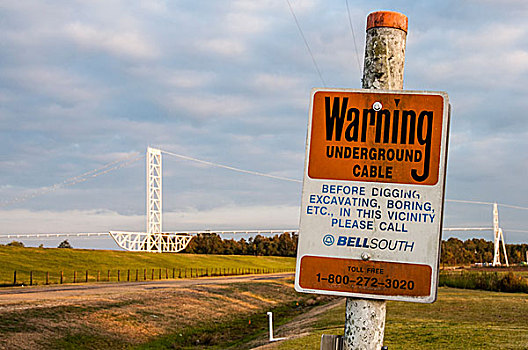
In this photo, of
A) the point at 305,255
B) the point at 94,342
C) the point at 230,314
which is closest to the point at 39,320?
the point at 94,342

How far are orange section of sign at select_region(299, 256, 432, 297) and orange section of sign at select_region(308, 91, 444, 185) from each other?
52cm

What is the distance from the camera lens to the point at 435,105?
155 inches

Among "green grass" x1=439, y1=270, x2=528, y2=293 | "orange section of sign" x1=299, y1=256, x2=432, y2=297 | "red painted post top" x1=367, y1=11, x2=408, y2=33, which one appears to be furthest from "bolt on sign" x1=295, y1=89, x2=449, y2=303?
"green grass" x1=439, y1=270, x2=528, y2=293

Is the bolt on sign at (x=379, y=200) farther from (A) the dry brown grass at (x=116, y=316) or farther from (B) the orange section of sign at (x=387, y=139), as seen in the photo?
(A) the dry brown grass at (x=116, y=316)

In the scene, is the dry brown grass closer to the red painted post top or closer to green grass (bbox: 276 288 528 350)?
green grass (bbox: 276 288 528 350)

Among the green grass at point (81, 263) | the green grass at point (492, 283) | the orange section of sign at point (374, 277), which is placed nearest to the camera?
the orange section of sign at point (374, 277)

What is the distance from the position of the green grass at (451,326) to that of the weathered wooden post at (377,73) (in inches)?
501

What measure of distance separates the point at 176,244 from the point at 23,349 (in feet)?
324

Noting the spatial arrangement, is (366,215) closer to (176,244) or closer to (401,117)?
(401,117)

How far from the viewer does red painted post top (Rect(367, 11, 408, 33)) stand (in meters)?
3.99

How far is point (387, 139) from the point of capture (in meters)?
3.92

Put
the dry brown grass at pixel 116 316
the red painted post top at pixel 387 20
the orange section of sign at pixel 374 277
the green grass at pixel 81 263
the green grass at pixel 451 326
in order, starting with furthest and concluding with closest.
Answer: the green grass at pixel 81 263 → the dry brown grass at pixel 116 316 → the green grass at pixel 451 326 → the red painted post top at pixel 387 20 → the orange section of sign at pixel 374 277

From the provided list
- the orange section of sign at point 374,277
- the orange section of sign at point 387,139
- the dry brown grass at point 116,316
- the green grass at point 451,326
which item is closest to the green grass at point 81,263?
the dry brown grass at point 116,316

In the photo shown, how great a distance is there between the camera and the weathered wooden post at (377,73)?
3881mm
